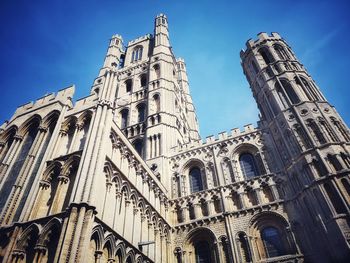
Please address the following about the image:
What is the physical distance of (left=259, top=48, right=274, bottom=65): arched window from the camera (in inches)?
990

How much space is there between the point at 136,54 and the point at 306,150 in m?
31.8

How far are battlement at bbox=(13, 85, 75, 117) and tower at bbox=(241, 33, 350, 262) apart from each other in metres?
14.2

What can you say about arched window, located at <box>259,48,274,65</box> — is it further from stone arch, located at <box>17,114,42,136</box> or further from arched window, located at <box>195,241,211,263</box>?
stone arch, located at <box>17,114,42,136</box>

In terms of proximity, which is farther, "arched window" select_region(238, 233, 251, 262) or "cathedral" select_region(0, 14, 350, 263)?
"arched window" select_region(238, 233, 251, 262)

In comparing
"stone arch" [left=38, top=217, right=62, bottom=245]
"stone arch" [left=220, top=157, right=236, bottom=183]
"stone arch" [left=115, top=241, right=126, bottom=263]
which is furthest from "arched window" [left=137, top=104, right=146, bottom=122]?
"stone arch" [left=38, top=217, right=62, bottom=245]

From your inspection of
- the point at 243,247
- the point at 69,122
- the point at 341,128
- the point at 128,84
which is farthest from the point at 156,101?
the point at 243,247

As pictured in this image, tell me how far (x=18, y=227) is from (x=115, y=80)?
399 inches

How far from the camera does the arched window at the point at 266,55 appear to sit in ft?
82.5

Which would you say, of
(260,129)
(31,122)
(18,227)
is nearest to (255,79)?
(260,129)

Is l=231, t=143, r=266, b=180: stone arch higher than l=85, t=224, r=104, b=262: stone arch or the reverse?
higher

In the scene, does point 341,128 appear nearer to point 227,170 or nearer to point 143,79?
point 227,170

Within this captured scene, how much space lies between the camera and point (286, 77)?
2202 cm

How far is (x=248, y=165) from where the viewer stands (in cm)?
2041

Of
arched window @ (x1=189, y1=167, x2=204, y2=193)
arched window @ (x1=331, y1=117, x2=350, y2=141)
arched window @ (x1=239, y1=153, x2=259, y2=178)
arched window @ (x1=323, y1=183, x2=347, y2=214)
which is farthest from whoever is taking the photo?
arched window @ (x1=189, y1=167, x2=204, y2=193)
